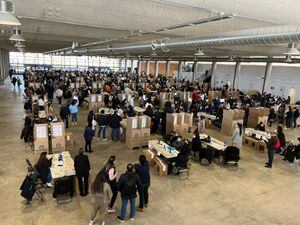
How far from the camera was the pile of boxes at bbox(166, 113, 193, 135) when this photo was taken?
34.9ft

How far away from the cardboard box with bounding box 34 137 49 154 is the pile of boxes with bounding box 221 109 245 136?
8161 millimetres

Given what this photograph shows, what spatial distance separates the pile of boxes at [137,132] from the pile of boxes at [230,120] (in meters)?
4.46

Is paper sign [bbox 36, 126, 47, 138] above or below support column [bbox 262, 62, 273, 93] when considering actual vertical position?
below

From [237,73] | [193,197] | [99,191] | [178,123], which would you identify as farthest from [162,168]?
[237,73]

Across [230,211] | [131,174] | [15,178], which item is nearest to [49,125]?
[15,178]

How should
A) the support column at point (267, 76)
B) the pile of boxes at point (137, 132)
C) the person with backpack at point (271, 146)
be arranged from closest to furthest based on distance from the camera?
the person with backpack at point (271, 146)
the pile of boxes at point (137, 132)
the support column at point (267, 76)

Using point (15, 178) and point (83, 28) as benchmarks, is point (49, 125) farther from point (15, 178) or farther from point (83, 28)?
point (83, 28)

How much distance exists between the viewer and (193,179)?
7043 mm

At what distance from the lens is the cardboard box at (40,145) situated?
789cm

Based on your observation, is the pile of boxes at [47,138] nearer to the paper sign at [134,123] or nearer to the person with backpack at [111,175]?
the paper sign at [134,123]

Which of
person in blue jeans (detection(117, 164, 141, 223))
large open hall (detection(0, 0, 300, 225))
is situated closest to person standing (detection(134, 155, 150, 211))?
large open hall (detection(0, 0, 300, 225))

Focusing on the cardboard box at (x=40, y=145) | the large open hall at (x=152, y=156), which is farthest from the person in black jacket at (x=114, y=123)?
the cardboard box at (x=40, y=145)

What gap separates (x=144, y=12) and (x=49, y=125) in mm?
4891

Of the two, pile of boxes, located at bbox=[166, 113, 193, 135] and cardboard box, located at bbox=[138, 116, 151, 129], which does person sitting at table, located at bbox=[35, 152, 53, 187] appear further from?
pile of boxes, located at bbox=[166, 113, 193, 135]
